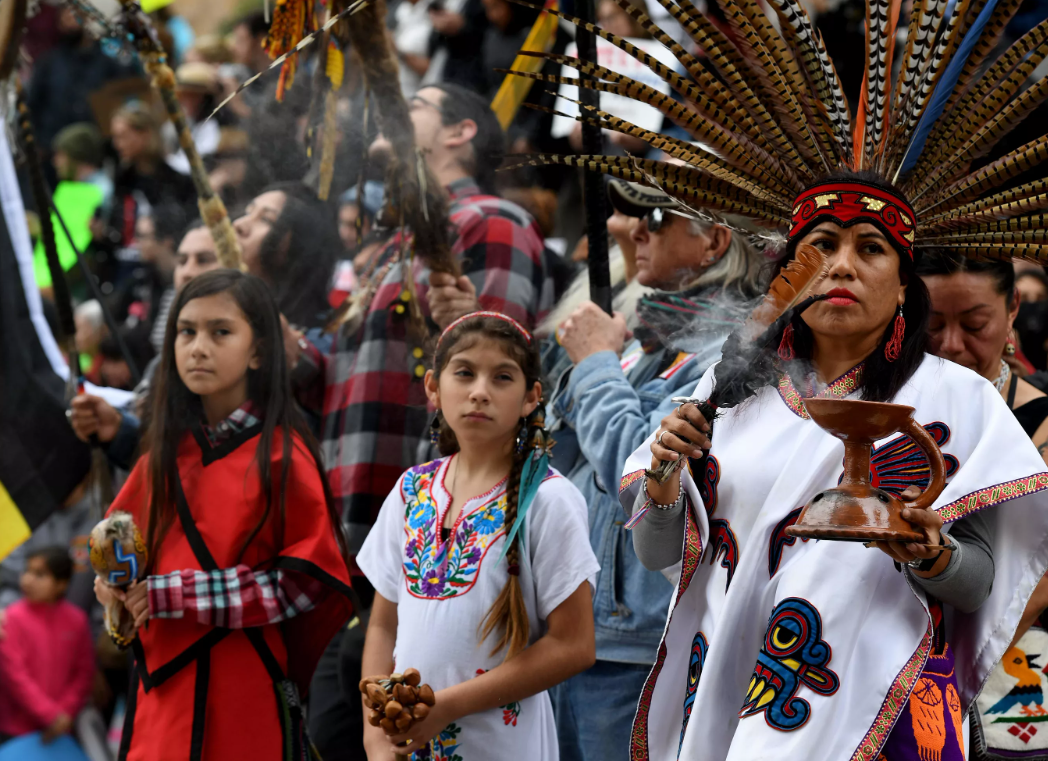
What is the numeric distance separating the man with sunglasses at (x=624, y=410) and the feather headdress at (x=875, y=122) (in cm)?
39

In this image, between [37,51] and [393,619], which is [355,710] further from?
[37,51]

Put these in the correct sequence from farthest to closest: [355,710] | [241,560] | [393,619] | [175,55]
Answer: [175,55], [355,710], [241,560], [393,619]

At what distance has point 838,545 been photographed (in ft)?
7.35

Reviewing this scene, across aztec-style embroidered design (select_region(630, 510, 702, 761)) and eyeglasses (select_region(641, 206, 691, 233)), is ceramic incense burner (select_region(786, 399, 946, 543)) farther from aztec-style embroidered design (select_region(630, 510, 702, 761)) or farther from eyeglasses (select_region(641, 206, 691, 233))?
eyeglasses (select_region(641, 206, 691, 233))

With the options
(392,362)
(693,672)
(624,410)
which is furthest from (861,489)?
(392,362)

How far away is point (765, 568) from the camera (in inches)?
91.5

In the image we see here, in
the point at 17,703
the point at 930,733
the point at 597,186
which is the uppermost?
the point at 597,186

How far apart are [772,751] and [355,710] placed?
203 centimetres

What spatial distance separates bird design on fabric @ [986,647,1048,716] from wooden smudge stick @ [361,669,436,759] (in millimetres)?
1353

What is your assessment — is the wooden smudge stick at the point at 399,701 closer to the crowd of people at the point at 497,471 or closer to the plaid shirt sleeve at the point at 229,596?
the crowd of people at the point at 497,471

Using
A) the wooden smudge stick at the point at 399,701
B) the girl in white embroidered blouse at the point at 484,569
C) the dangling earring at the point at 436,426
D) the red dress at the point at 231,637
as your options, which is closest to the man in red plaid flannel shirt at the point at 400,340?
the red dress at the point at 231,637

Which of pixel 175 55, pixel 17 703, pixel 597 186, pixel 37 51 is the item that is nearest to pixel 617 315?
pixel 597 186

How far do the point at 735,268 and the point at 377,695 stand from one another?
5.15 feet

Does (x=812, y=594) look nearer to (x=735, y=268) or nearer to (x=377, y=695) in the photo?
(x=377, y=695)
